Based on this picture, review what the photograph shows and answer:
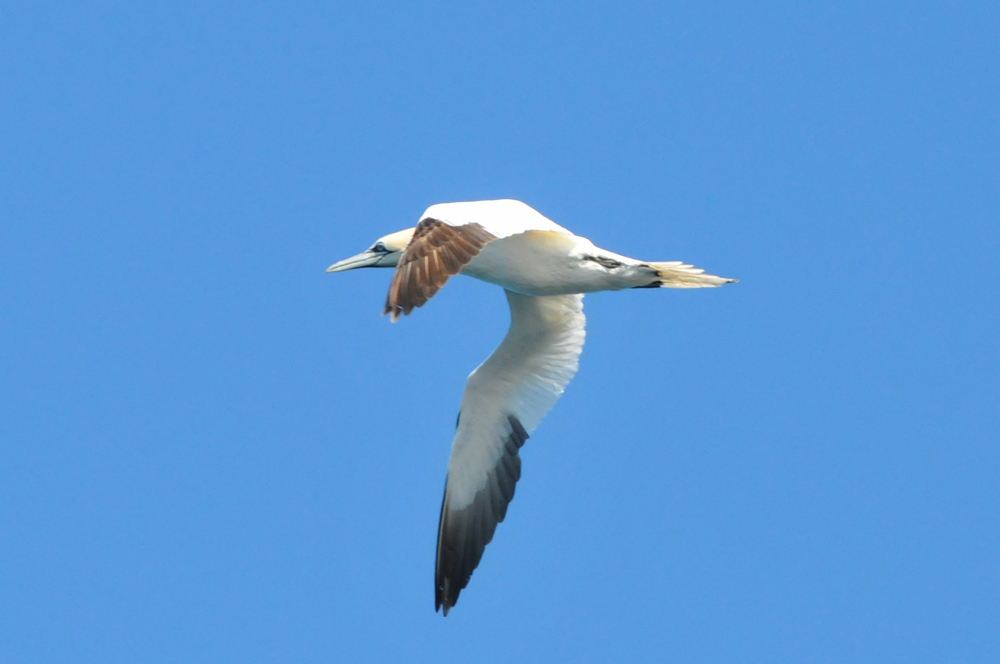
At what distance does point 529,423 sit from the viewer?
13.4 metres

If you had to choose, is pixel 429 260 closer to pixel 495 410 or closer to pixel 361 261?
pixel 361 261

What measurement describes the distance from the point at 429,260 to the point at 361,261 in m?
3.11

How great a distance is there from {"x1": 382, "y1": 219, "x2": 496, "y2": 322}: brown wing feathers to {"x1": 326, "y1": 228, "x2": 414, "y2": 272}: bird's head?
2215mm

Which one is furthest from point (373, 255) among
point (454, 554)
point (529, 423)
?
point (454, 554)

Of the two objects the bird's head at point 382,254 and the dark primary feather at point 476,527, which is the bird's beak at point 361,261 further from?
the dark primary feather at point 476,527

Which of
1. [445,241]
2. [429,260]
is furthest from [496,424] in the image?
[429,260]

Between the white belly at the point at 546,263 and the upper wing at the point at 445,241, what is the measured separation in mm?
242

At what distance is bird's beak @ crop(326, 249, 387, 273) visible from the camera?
480 inches

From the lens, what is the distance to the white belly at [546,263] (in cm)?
1115

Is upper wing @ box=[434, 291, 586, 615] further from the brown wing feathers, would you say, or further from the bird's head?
the brown wing feathers

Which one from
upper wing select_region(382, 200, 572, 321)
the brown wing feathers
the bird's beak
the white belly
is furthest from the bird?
the brown wing feathers

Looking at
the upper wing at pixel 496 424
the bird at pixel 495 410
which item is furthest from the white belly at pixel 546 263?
the upper wing at pixel 496 424

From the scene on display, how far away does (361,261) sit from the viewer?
12.2 meters

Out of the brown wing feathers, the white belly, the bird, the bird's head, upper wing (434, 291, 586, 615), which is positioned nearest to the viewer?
the brown wing feathers
